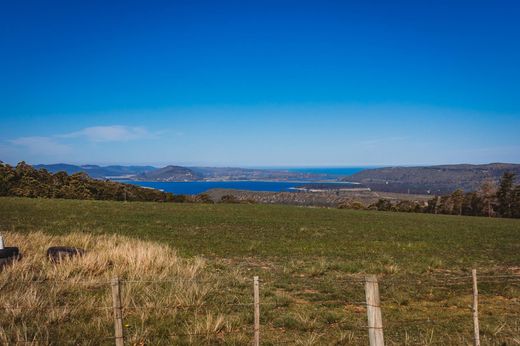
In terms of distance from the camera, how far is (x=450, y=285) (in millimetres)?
12992

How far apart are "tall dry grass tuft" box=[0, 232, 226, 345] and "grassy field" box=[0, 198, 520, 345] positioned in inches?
3.4

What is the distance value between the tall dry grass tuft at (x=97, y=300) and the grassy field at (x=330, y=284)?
86 mm

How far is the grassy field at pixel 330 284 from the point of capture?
26.3 ft

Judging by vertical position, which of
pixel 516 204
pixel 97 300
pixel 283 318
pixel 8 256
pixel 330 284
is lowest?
pixel 516 204

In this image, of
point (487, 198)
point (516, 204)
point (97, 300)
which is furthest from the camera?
point (487, 198)

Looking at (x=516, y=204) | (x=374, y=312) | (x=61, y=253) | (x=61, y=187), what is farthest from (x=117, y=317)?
(x=516, y=204)

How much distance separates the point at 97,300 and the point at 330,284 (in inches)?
278

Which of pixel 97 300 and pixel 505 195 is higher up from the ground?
pixel 97 300

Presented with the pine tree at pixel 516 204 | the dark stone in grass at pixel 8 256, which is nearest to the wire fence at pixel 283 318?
the dark stone in grass at pixel 8 256

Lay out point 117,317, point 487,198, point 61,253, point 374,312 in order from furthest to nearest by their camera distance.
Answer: point 487,198, point 61,253, point 117,317, point 374,312

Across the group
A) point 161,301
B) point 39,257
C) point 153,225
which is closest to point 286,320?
point 161,301

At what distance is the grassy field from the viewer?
8023mm

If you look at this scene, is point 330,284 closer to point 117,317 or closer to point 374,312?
point 374,312

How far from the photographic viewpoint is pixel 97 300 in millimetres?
9312
